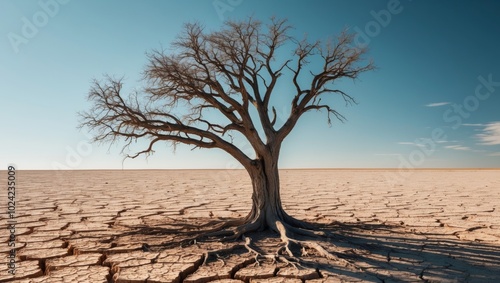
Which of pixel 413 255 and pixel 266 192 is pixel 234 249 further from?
pixel 413 255

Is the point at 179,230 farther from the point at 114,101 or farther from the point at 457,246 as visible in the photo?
the point at 457,246

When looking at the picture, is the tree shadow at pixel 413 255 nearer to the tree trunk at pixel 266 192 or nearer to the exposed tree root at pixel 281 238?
the exposed tree root at pixel 281 238

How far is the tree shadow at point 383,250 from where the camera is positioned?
4020 mm

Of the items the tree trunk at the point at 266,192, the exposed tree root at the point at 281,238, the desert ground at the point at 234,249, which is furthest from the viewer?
the tree trunk at the point at 266,192

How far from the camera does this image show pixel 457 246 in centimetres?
531

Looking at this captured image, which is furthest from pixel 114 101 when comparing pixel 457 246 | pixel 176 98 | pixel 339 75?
pixel 457 246

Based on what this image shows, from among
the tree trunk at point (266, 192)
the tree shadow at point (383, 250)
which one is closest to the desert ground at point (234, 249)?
the tree shadow at point (383, 250)

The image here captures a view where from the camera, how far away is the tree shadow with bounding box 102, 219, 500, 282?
4.02m

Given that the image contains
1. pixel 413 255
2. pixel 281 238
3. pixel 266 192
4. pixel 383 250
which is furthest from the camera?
pixel 266 192

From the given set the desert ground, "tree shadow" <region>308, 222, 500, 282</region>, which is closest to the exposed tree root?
the desert ground

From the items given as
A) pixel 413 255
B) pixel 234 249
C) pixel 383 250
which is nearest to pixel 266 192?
pixel 234 249

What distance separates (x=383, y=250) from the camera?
196 inches

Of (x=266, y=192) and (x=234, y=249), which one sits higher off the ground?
(x=266, y=192)

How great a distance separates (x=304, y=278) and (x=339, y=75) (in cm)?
325
